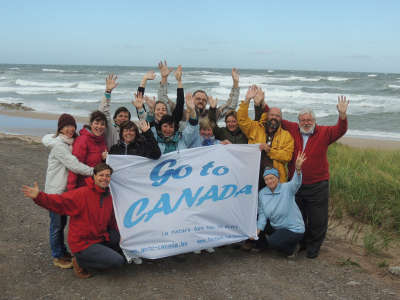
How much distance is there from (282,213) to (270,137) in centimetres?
101

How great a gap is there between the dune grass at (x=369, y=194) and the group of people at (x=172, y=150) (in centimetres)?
147

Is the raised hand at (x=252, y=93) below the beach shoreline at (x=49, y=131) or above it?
above

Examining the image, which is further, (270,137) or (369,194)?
(369,194)

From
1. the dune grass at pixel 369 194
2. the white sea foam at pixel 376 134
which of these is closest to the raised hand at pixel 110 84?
the dune grass at pixel 369 194

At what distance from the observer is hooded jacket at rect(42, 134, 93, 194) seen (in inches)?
180

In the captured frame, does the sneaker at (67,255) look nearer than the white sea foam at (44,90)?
Yes

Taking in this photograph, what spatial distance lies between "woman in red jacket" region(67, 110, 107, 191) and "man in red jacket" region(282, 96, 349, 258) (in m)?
2.39

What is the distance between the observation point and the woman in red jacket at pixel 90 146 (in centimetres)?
466

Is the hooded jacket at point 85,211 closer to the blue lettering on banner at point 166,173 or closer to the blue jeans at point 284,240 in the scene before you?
the blue lettering on banner at point 166,173

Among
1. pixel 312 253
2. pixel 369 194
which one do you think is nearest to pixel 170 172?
pixel 312 253

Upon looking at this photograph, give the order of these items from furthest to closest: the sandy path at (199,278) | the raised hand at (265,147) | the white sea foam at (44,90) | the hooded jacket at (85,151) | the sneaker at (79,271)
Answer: the white sea foam at (44,90) < the raised hand at (265,147) < the hooded jacket at (85,151) < the sneaker at (79,271) < the sandy path at (199,278)

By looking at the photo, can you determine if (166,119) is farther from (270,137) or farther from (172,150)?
(270,137)

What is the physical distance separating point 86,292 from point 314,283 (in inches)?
98.5

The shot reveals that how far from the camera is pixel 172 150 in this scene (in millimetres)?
5055
